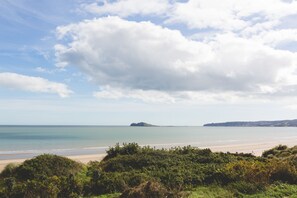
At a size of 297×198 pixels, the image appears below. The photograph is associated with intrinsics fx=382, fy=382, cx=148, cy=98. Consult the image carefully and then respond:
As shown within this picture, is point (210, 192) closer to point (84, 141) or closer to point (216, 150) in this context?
point (216, 150)

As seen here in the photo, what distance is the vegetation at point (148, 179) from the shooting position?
37.7 feet

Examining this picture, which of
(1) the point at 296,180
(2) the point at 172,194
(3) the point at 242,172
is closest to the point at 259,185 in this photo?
(3) the point at 242,172

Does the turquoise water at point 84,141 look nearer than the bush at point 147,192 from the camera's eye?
No

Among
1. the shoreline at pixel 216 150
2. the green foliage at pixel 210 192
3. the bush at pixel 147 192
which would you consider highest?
the bush at pixel 147 192

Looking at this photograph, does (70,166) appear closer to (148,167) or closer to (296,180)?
(148,167)

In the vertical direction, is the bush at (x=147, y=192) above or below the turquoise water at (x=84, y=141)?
above

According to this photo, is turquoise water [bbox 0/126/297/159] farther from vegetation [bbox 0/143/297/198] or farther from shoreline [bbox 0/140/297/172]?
vegetation [bbox 0/143/297/198]

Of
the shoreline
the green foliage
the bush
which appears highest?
the bush

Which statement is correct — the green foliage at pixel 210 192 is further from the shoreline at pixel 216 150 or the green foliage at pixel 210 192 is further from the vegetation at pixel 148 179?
the shoreline at pixel 216 150

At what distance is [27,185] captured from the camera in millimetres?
11492

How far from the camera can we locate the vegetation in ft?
37.7

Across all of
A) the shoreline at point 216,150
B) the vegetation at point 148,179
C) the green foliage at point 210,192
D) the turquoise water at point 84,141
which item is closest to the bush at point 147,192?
the vegetation at point 148,179

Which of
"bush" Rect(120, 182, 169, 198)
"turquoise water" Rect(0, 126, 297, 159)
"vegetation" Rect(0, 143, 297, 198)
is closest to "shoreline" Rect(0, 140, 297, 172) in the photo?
"turquoise water" Rect(0, 126, 297, 159)

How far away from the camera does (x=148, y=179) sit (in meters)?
13.6
